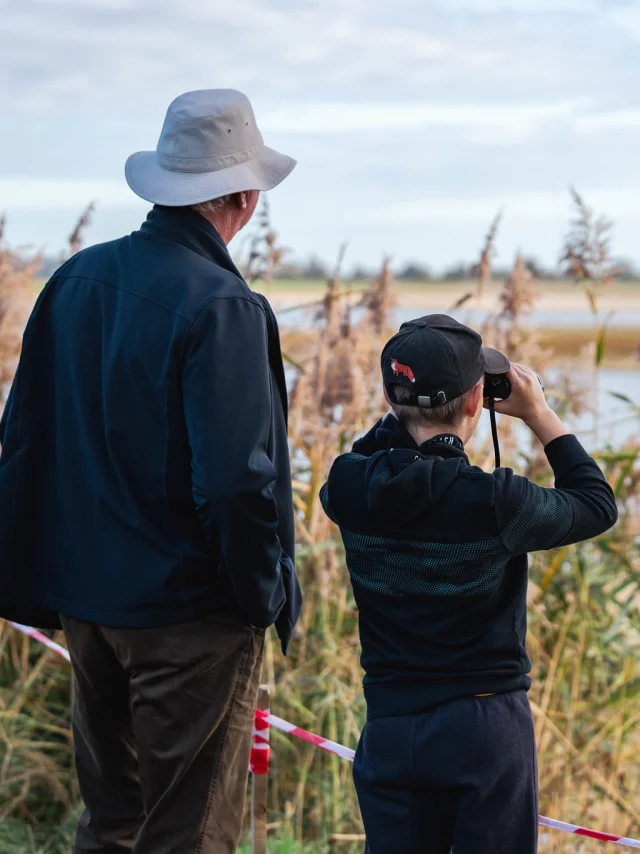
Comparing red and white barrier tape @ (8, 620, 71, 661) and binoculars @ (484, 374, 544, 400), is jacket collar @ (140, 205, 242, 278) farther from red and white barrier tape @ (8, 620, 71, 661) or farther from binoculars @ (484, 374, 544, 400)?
red and white barrier tape @ (8, 620, 71, 661)

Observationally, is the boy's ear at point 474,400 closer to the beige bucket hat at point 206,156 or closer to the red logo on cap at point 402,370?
the red logo on cap at point 402,370

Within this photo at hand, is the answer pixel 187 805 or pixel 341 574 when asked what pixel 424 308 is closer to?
pixel 341 574

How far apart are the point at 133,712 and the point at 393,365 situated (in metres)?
0.82

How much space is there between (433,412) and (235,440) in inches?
13.2

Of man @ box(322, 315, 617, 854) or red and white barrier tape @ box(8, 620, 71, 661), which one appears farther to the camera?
red and white barrier tape @ box(8, 620, 71, 661)

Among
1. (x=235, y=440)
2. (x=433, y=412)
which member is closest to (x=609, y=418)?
(x=433, y=412)

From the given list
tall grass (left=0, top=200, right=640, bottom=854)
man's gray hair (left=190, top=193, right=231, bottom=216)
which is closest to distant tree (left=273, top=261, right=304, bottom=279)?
tall grass (left=0, top=200, right=640, bottom=854)

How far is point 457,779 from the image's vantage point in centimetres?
165

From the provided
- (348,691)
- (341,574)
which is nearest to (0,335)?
(341,574)

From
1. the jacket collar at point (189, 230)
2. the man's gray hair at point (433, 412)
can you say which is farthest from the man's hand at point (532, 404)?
the jacket collar at point (189, 230)

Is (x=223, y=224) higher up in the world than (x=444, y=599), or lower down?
higher up

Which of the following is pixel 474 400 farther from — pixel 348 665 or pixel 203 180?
pixel 348 665

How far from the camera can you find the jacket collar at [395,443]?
1694 mm

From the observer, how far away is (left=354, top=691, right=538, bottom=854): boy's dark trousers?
165 centimetres
